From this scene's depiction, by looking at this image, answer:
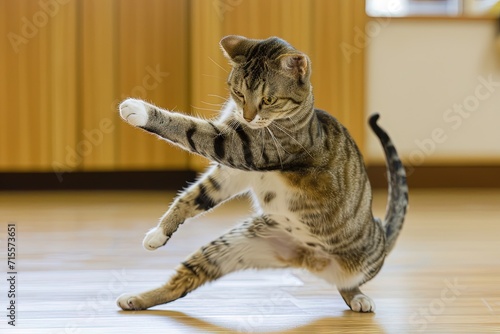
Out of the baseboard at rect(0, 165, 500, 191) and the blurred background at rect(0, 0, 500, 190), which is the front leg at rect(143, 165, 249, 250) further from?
the baseboard at rect(0, 165, 500, 191)

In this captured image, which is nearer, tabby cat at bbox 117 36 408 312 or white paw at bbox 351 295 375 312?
tabby cat at bbox 117 36 408 312

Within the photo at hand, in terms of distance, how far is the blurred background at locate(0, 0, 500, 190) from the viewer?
3332 mm

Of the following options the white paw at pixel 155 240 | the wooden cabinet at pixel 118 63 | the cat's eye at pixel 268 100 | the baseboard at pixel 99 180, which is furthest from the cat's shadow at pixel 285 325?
the baseboard at pixel 99 180

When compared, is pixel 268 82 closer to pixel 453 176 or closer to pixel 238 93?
pixel 238 93

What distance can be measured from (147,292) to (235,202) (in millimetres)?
1996

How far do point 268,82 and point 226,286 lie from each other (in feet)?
1.73

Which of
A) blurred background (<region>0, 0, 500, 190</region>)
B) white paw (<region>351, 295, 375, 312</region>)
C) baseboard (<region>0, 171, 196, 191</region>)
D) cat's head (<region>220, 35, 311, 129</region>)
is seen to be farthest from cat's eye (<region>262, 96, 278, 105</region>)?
baseboard (<region>0, 171, 196, 191</region>)

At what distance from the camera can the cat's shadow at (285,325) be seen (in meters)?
1.20

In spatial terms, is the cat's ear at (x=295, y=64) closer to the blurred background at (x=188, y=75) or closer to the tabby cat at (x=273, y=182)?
the tabby cat at (x=273, y=182)

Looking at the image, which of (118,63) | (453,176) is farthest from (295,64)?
(453,176)

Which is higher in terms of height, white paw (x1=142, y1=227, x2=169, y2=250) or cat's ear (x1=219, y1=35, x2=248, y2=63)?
cat's ear (x1=219, y1=35, x2=248, y2=63)

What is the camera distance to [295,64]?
124 cm

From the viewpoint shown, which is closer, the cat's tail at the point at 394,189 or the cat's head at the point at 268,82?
the cat's head at the point at 268,82

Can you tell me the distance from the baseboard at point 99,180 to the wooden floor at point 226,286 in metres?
0.91
